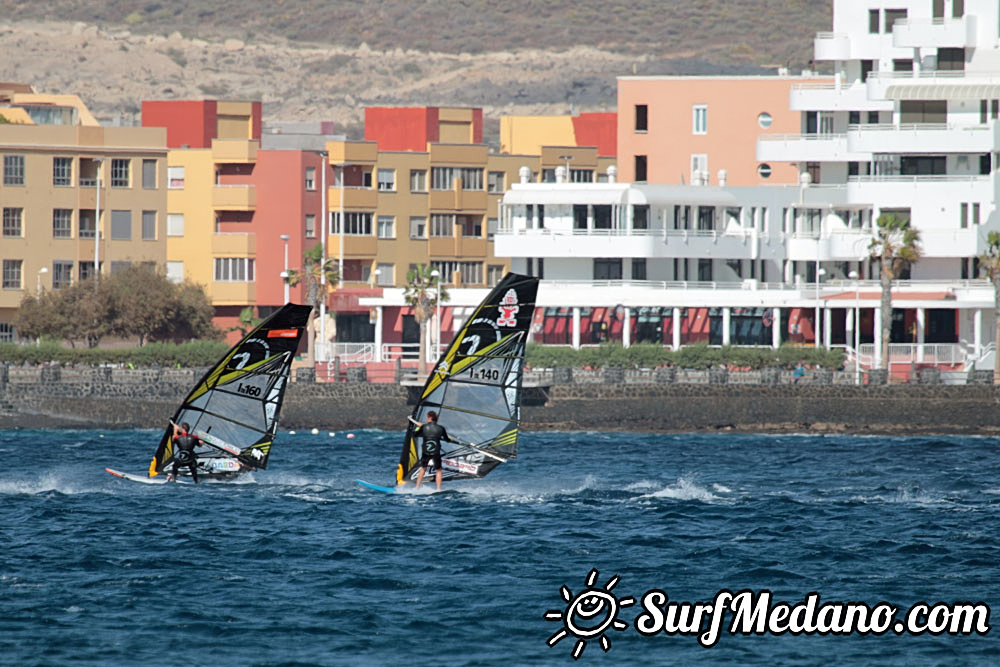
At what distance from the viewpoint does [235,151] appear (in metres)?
91.5

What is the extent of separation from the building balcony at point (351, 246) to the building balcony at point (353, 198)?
159 cm

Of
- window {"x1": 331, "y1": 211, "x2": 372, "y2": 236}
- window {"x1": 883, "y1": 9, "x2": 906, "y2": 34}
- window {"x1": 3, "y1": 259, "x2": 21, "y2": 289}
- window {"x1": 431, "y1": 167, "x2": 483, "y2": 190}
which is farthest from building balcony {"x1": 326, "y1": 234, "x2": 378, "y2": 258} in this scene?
window {"x1": 883, "y1": 9, "x2": 906, "y2": 34}

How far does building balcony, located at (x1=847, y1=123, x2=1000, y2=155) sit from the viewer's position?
81.3 meters

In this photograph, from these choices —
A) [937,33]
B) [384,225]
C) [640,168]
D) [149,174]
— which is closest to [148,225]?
[149,174]

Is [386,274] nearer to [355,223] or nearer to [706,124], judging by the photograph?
[355,223]

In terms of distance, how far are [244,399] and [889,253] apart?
4303 centimetres

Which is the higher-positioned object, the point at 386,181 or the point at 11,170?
the point at 386,181

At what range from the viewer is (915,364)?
2793 inches

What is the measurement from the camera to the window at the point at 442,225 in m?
96.6

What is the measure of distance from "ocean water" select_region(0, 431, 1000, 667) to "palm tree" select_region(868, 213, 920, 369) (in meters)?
21.9

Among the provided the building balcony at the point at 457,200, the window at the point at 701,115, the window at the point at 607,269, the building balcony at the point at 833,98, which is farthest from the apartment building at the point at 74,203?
the building balcony at the point at 833,98

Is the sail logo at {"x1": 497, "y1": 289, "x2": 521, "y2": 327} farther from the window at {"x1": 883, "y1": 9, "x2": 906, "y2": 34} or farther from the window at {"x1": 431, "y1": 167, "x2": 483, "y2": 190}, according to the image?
the window at {"x1": 431, "y1": 167, "x2": 483, "y2": 190}

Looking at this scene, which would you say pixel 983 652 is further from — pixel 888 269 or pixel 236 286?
pixel 236 286

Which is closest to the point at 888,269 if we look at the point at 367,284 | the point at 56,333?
the point at 367,284
